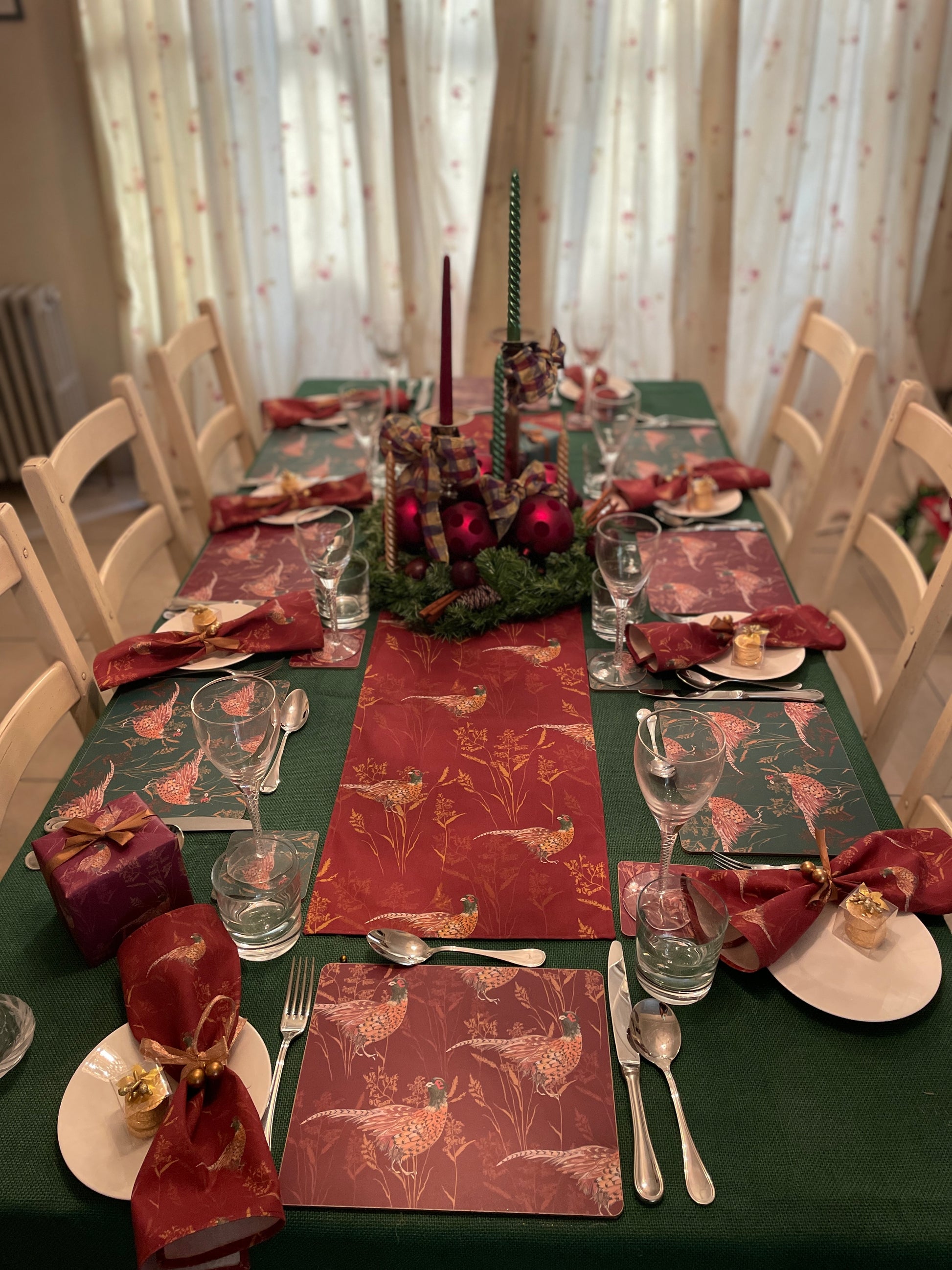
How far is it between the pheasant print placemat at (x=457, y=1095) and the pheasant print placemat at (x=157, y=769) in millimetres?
278

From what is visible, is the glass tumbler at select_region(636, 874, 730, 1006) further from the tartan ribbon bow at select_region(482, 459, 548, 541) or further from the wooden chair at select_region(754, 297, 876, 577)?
the wooden chair at select_region(754, 297, 876, 577)

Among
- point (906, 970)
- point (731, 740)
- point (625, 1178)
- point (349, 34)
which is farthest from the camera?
point (349, 34)

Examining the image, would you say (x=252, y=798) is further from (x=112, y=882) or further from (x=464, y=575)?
(x=464, y=575)

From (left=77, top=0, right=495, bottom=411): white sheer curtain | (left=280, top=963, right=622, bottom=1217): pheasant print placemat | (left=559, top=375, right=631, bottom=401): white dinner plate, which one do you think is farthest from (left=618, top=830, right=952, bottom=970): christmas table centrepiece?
(left=77, top=0, right=495, bottom=411): white sheer curtain

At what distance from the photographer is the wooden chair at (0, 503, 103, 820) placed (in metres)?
1.12

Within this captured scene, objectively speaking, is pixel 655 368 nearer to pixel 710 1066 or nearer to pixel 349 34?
pixel 349 34

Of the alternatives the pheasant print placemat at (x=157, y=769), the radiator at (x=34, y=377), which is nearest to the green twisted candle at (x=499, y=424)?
the pheasant print placemat at (x=157, y=769)

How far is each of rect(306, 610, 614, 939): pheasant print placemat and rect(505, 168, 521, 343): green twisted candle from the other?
0.42 metres

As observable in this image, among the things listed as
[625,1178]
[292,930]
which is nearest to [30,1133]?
[292,930]

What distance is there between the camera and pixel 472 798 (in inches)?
42.3

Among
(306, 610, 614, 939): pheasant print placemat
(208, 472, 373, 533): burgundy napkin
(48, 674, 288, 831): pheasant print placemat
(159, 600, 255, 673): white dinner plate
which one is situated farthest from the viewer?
(208, 472, 373, 533): burgundy napkin

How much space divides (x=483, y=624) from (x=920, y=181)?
2.36 m

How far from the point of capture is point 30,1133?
748 mm

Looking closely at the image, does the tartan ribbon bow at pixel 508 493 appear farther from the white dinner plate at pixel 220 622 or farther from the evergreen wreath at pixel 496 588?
the white dinner plate at pixel 220 622
